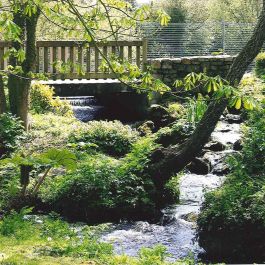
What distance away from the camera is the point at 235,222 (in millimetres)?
6332

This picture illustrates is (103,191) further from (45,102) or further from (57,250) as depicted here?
(45,102)

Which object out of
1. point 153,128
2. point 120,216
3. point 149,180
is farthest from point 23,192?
point 153,128

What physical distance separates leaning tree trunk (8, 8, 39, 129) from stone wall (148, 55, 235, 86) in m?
4.63

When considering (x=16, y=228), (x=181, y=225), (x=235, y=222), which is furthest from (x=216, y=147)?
(x=16, y=228)

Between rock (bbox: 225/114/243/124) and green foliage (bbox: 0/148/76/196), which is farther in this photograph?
rock (bbox: 225/114/243/124)

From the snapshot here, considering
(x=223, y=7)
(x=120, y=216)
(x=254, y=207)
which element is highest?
(x=223, y=7)

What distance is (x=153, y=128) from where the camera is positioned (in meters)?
12.3

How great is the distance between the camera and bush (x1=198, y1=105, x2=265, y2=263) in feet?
20.3

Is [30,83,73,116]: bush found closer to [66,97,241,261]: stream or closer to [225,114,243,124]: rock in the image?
[225,114,243,124]: rock

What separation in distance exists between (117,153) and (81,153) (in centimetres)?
114

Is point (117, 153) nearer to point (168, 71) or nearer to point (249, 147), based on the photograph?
point (249, 147)

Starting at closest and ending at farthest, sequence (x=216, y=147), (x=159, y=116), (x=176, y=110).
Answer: (x=216, y=147), (x=159, y=116), (x=176, y=110)

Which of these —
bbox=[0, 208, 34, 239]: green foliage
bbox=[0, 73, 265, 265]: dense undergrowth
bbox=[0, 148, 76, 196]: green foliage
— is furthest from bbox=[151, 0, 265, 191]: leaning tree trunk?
bbox=[0, 208, 34, 239]: green foliage

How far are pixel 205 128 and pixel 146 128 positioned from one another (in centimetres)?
380
